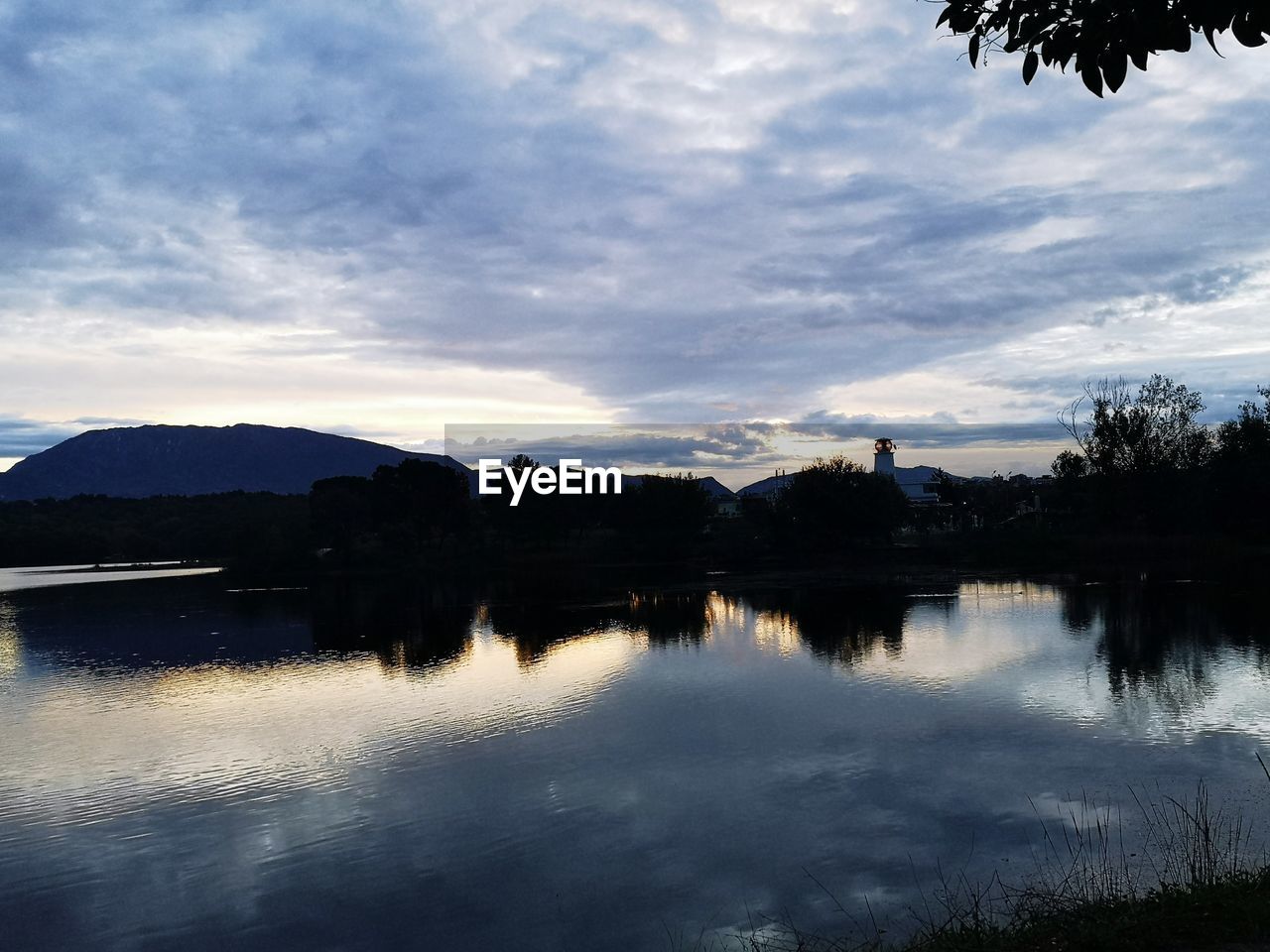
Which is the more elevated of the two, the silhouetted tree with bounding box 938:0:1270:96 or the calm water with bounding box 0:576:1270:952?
the silhouetted tree with bounding box 938:0:1270:96

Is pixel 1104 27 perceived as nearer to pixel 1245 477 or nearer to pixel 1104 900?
pixel 1104 900

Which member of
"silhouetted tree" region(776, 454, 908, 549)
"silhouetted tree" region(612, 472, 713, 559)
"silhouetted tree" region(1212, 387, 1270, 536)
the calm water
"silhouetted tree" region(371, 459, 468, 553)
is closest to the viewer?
the calm water

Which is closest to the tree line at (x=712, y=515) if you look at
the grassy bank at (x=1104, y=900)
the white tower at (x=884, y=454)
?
the white tower at (x=884, y=454)

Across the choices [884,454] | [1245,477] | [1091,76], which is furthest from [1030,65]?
[884,454]

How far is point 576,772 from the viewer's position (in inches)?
609

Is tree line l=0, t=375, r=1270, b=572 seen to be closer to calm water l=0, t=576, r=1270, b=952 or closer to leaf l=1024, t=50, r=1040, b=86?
calm water l=0, t=576, r=1270, b=952

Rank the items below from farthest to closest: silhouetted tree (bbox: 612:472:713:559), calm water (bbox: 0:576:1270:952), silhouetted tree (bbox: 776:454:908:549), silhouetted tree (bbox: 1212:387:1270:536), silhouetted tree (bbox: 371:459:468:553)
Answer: silhouetted tree (bbox: 371:459:468:553), silhouetted tree (bbox: 612:472:713:559), silhouetted tree (bbox: 776:454:908:549), silhouetted tree (bbox: 1212:387:1270:536), calm water (bbox: 0:576:1270:952)

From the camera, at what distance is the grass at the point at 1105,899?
22.6 feet

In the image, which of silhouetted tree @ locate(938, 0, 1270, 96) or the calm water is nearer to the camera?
silhouetted tree @ locate(938, 0, 1270, 96)

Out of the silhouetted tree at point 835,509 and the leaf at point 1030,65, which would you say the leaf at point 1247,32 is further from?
the silhouetted tree at point 835,509

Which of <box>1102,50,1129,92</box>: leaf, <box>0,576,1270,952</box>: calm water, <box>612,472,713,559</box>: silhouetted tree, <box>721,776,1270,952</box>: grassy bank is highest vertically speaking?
<box>1102,50,1129,92</box>: leaf

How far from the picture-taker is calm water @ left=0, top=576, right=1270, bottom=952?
10.4 metres

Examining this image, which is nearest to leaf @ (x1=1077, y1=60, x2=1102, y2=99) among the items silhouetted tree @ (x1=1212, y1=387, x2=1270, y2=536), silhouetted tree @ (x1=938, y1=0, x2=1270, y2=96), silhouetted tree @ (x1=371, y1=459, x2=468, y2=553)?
silhouetted tree @ (x1=938, y1=0, x2=1270, y2=96)

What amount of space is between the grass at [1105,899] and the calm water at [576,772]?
1.58ft
